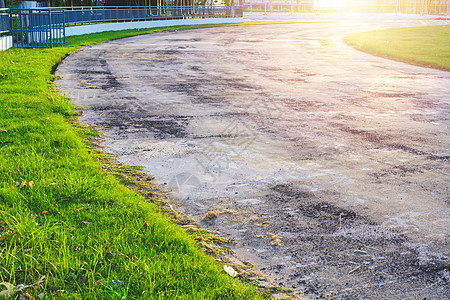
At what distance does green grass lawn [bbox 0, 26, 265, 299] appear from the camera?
3.47 metres

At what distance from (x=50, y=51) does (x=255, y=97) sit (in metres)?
11.5

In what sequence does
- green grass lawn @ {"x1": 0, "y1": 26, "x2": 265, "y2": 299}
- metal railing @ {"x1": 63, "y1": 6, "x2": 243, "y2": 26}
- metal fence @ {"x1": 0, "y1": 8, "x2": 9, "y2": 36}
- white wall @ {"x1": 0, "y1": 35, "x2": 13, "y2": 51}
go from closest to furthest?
1. green grass lawn @ {"x1": 0, "y1": 26, "x2": 265, "y2": 299}
2. white wall @ {"x1": 0, "y1": 35, "x2": 13, "y2": 51}
3. metal fence @ {"x1": 0, "y1": 8, "x2": 9, "y2": 36}
4. metal railing @ {"x1": 63, "y1": 6, "x2": 243, "y2": 26}

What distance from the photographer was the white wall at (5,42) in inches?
764

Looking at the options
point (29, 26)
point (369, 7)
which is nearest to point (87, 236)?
point (29, 26)

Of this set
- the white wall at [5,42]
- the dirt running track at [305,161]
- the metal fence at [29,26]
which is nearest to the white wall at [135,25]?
the metal fence at [29,26]

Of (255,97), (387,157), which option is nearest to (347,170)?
(387,157)

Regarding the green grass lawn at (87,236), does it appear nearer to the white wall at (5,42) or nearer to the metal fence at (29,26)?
the white wall at (5,42)

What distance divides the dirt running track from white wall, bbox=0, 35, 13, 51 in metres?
6.08

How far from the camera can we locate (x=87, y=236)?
4102 millimetres

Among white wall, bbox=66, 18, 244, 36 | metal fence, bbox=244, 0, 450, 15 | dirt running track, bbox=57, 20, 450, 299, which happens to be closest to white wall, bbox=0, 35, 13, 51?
dirt running track, bbox=57, 20, 450, 299

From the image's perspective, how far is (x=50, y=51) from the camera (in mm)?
19500

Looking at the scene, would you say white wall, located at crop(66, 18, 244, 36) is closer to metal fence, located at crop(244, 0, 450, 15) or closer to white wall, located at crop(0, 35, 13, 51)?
white wall, located at crop(0, 35, 13, 51)

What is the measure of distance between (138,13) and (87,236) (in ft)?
130

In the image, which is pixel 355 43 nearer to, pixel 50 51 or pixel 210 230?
pixel 50 51
